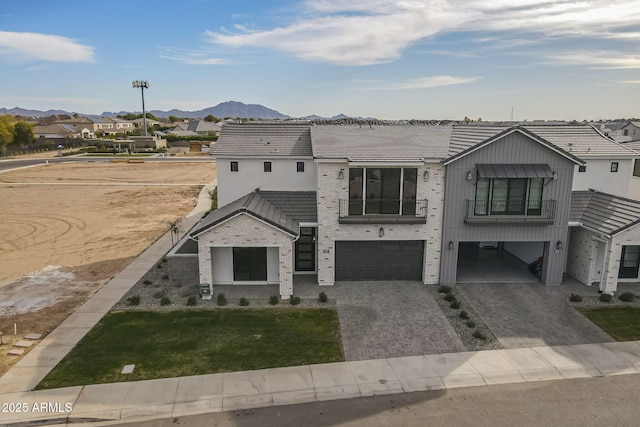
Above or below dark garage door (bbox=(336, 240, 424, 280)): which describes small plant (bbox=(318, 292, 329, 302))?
below

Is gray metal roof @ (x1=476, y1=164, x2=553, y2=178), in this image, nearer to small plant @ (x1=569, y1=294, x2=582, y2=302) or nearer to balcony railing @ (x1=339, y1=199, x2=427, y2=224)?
balcony railing @ (x1=339, y1=199, x2=427, y2=224)

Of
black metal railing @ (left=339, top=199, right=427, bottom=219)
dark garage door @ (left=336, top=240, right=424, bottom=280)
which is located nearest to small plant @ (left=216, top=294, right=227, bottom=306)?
dark garage door @ (left=336, top=240, right=424, bottom=280)

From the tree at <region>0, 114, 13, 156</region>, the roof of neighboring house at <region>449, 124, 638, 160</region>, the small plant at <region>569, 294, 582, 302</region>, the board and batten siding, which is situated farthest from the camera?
the tree at <region>0, 114, 13, 156</region>

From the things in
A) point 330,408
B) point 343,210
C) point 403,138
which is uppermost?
point 403,138

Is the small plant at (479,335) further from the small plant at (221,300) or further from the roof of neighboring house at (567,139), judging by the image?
the small plant at (221,300)

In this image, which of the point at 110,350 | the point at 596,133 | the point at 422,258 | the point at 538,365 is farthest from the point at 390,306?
the point at 596,133

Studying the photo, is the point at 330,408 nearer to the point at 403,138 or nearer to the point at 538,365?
the point at 538,365
